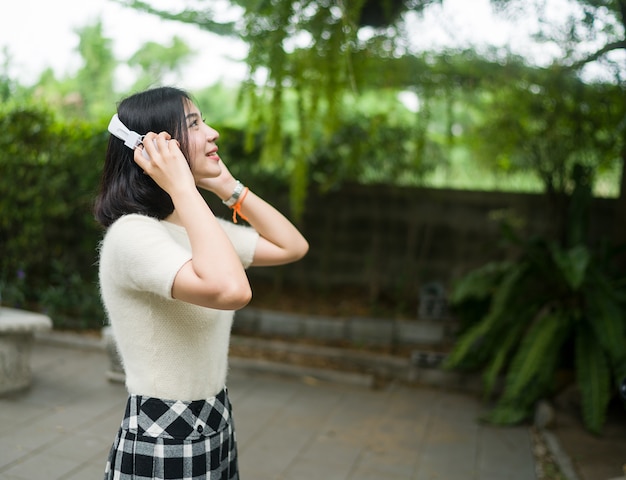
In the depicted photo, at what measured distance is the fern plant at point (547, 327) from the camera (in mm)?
4305

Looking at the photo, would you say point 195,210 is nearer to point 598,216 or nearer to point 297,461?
point 297,461

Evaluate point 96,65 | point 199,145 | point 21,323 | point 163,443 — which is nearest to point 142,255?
point 199,145

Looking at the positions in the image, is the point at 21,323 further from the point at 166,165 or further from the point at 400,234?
the point at 400,234

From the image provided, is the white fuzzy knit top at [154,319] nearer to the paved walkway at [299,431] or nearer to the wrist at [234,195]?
the wrist at [234,195]

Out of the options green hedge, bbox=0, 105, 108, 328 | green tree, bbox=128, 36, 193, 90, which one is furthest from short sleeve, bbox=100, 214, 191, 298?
green tree, bbox=128, 36, 193, 90

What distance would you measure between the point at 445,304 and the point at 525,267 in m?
1.40

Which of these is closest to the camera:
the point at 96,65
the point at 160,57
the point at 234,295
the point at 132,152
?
the point at 234,295

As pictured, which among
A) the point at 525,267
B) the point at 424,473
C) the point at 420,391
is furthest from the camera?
the point at 420,391

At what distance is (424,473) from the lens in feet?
12.3

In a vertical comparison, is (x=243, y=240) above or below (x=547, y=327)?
above

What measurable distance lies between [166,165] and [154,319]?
38 cm

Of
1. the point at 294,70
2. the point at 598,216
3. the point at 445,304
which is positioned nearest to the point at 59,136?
the point at 294,70

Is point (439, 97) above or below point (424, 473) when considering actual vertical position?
above

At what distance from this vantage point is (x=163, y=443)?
1.60 metres
